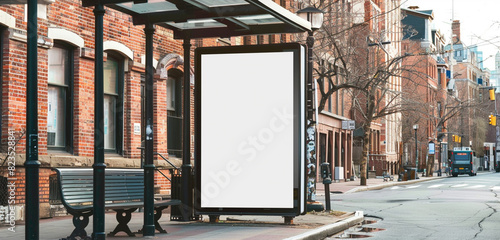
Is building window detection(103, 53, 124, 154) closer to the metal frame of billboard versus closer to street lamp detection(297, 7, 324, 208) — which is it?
street lamp detection(297, 7, 324, 208)

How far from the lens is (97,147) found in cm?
902

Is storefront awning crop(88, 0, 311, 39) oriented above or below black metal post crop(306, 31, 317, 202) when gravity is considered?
above

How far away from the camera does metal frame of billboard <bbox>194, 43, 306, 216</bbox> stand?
12242 mm

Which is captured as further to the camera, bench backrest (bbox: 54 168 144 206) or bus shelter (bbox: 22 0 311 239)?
bench backrest (bbox: 54 168 144 206)

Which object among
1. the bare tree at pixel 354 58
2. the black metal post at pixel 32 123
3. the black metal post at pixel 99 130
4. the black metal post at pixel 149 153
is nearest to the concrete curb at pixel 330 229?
the black metal post at pixel 149 153

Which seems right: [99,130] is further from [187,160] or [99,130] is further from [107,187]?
[187,160]

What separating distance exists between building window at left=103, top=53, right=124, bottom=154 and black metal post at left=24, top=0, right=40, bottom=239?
35.1 feet

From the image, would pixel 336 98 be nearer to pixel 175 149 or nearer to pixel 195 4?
pixel 175 149

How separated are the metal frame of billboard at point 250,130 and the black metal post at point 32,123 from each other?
5.60 meters

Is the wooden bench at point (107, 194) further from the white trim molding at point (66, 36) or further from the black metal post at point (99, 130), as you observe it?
the white trim molding at point (66, 36)

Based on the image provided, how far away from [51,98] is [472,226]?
29.2 ft

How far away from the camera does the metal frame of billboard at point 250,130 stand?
12242 millimetres

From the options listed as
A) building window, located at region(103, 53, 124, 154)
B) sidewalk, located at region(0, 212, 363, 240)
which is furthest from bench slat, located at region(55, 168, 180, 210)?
building window, located at region(103, 53, 124, 154)

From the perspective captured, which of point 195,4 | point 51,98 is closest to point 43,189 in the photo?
point 51,98
